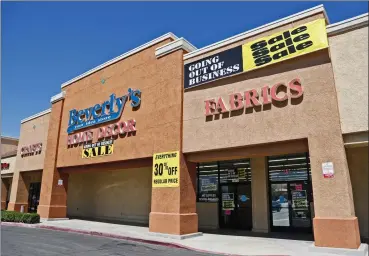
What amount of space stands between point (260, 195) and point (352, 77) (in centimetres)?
772

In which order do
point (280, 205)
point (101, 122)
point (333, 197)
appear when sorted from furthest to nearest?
point (101, 122) → point (280, 205) → point (333, 197)

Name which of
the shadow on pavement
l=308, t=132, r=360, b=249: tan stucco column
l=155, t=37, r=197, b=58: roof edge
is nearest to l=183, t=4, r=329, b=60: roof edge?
l=155, t=37, r=197, b=58: roof edge

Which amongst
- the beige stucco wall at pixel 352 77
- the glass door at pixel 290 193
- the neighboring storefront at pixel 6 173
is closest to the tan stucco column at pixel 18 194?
the neighboring storefront at pixel 6 173

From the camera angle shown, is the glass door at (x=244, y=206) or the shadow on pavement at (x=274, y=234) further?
the glass door at (x=244, y=206)

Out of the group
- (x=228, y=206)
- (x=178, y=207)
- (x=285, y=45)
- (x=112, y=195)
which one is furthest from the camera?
(x=112, y=195)

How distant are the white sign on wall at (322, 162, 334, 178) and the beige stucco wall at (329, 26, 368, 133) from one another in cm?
132

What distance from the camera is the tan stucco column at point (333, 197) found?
10516 millimetres

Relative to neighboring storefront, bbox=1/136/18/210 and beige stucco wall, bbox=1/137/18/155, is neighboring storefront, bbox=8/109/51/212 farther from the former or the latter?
beige stucco wall, bbox=1/137/18/155

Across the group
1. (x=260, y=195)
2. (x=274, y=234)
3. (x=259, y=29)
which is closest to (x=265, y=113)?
(x=259, y=29)

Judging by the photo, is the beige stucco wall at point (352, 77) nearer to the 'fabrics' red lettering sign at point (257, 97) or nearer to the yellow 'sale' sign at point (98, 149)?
the 'fabrics' red lettering sign at point (257, 97)

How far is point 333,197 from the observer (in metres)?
11.0

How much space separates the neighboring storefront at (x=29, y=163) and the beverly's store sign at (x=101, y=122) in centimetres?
520

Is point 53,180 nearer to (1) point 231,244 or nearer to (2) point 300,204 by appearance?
(1) point 231,244

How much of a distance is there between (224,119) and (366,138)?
567 centimetres
